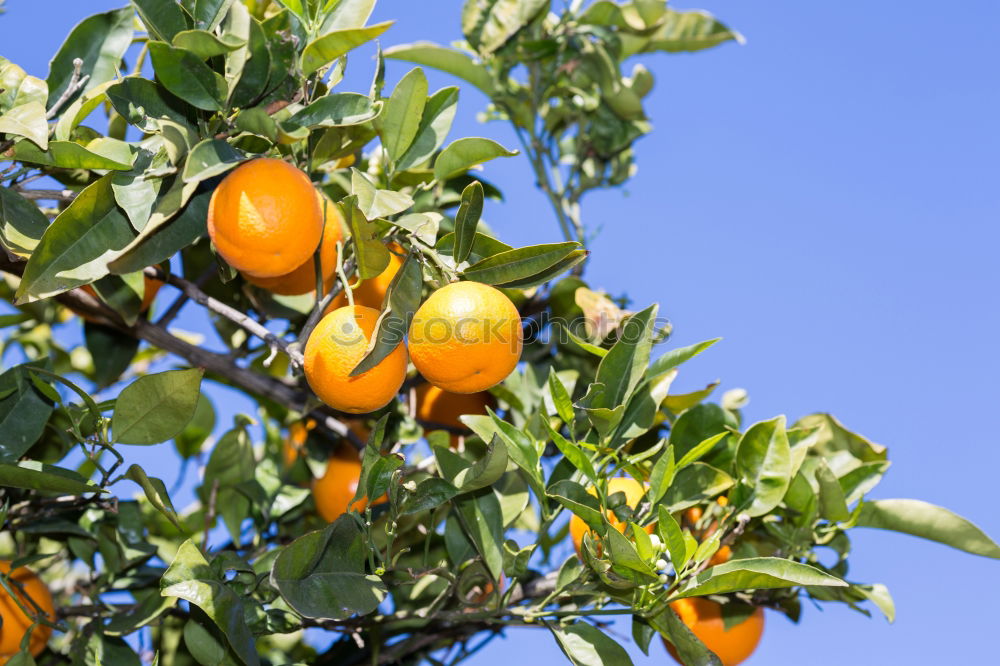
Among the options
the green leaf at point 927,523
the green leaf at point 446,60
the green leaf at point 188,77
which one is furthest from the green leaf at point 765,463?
the green leaf at point 446,60

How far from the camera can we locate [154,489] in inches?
56.9

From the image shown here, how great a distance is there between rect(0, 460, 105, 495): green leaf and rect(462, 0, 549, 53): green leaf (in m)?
1.53

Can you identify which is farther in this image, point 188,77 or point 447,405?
point 447,405

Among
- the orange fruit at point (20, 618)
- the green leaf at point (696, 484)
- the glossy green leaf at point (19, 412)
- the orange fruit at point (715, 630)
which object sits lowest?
the orange fruit at point (20, 618)

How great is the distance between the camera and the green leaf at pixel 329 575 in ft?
4.38

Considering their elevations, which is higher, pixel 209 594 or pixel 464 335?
pixel 464 335

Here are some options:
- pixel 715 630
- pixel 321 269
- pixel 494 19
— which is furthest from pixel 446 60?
pixel 715 630

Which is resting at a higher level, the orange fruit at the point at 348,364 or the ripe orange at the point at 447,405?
the orange fruit at the point at 348,364

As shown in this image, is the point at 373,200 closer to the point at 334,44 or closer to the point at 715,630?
the point at 334,44

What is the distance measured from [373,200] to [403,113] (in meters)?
0.29

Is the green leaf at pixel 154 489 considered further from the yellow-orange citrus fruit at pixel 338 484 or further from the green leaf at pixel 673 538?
the green leaf at pixel 673 538

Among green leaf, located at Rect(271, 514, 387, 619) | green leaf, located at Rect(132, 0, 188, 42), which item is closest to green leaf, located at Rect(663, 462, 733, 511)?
green leaf, located at Rect(271, 514, 387, 619)

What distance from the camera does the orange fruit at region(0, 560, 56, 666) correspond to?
1.63m

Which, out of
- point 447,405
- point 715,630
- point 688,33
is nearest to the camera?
point 715,630
